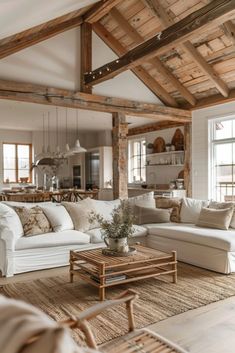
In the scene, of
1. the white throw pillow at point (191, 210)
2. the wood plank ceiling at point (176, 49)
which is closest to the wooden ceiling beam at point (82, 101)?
the wood plank ceiling at point (176, 49)

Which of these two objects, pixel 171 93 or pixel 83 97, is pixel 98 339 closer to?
pixel 83 97

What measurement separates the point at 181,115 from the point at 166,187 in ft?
6.57

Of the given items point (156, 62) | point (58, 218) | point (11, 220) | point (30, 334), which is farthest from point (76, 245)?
point (156, 62)

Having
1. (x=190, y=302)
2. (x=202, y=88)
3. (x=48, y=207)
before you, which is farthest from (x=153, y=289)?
(x=202, y=88)

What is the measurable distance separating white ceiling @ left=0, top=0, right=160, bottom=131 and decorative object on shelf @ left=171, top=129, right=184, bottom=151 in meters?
1.25

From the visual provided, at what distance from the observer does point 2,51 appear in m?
5.48

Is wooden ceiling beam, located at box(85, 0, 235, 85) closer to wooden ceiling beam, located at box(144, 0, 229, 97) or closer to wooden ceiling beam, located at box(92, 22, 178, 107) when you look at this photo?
wooden ceiling beam, located at box(144, 0, 229, 97)

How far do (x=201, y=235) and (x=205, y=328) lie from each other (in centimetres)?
175

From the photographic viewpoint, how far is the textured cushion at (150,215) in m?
5.38

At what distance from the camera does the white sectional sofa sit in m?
3.97

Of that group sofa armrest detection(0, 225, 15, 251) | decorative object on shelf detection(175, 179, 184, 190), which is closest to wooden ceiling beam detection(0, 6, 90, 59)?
sofa armrest detection(0, 225, 15, 251)

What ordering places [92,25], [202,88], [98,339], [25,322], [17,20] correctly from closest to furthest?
[25,322] < [98,339] < [17,20] < [92,25] < [202,88]

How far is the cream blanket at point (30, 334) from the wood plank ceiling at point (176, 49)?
18.8ft

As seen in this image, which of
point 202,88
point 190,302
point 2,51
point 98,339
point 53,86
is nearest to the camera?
point 98,339
